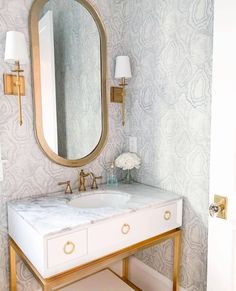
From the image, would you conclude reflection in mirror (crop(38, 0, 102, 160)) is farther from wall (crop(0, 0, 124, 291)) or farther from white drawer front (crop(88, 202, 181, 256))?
white drawer front (crop(88, 202, 181, 256))

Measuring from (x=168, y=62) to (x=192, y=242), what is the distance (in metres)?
1.16

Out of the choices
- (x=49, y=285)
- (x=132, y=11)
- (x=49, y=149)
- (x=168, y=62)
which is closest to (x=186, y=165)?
(x=168, y=62)

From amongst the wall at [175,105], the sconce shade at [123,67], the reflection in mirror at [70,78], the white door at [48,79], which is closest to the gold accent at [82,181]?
the reflection in mirror at [70,78]

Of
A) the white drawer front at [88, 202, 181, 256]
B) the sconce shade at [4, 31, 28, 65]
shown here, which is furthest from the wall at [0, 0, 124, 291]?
the white drawer front at [88, 202, 181, 256]

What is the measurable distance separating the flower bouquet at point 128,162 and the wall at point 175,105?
7 centimetres

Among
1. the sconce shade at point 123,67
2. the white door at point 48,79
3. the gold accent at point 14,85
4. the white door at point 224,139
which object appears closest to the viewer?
the white door at point 224,139

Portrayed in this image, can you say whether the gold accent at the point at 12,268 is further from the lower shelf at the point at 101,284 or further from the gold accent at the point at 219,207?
the gold accent at the point at 219,207

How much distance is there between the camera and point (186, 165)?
5.53ft

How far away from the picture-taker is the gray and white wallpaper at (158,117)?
1.56 metres

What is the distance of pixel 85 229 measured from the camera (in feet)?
4.12

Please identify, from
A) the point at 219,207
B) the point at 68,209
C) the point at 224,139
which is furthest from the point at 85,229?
the point at 224,139

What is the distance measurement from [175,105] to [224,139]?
59cm

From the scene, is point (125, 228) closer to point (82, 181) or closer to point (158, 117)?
point (82, 181)

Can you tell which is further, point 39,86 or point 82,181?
point 82,181
